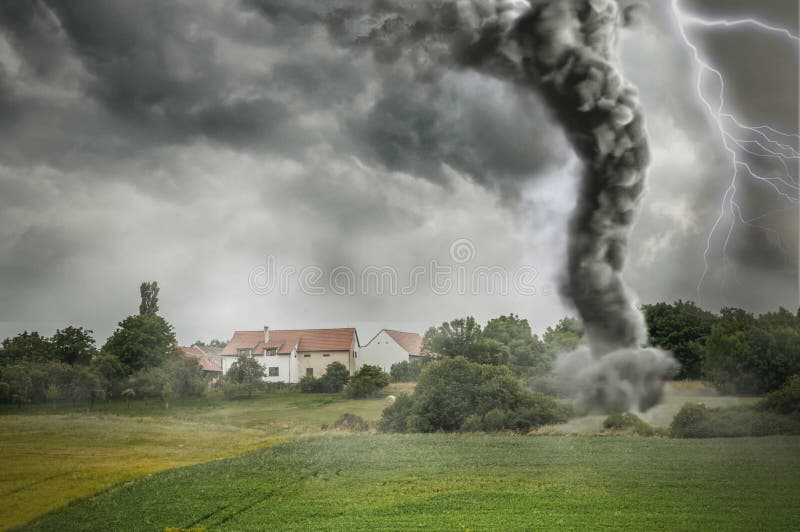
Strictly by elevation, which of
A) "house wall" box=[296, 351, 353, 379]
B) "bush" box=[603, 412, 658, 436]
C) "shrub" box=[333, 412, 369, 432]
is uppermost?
"house wall" box=[296, 351, 353, 379]

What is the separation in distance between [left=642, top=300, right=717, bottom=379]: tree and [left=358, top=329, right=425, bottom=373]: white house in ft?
29.8

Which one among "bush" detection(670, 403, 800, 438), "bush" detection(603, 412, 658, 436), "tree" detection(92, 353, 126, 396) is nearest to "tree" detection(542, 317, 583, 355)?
"bush" detection(603, 412, 658, 436)

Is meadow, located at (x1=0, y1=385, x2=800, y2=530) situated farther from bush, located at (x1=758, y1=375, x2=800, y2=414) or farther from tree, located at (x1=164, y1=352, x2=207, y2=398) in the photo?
bush, located at (x1=758, y1=375, x2=800, y2=414)

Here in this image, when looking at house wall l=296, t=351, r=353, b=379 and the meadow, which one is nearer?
the meadow

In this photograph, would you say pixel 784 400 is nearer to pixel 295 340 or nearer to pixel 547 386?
pixel 547 386

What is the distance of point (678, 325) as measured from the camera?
23359 mm

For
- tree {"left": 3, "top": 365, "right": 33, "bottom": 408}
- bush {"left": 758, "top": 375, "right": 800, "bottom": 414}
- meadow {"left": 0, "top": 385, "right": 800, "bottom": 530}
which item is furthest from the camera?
bush {"left": 758, "top": 375, "right": 800, "bottom": 414}

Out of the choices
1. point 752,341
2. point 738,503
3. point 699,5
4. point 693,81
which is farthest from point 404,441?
point 699,5

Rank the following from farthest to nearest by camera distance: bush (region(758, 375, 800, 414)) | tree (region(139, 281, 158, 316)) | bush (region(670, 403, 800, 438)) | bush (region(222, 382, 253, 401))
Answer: bush (region(758, 375, 800, 414)) → bush (region(670, 403, 800, 438)) → tree (region(139, 281, 158, 316)) → bush (region(222, 382, 253, 401))

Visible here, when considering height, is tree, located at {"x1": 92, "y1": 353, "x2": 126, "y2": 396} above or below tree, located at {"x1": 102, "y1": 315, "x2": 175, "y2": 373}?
below

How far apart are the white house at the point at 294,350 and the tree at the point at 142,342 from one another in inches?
71.4

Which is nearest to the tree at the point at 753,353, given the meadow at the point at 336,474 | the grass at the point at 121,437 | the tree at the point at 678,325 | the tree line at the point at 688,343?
the tree line at the point at 688,343

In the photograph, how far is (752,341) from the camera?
22.1 metres

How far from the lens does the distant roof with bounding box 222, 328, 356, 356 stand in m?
19.3
